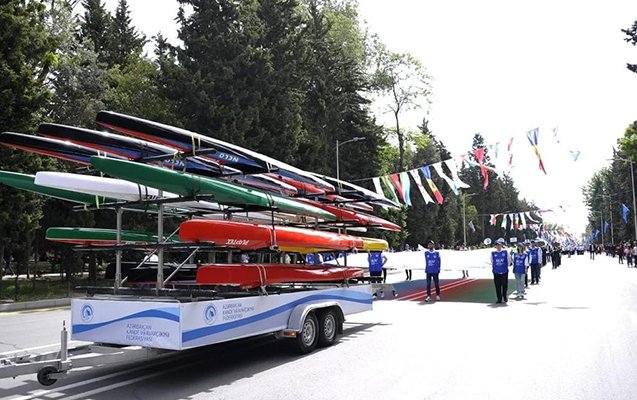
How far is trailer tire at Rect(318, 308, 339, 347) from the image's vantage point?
30.3 ft

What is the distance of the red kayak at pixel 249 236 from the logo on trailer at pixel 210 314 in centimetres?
94

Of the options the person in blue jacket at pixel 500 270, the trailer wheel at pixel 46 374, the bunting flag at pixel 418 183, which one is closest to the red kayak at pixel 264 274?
the trailer wheel at pixel 46 374

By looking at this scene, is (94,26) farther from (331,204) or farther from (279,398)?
(279,398)

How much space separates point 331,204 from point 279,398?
731 centimetres

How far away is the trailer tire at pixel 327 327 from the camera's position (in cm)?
923

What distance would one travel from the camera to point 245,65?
30.0m

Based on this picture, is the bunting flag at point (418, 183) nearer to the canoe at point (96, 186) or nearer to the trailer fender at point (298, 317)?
the trailer fender at point (298, 317)

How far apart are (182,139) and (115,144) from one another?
39.0 inches

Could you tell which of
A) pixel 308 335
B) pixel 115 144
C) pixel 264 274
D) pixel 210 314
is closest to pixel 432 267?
pixel 308 335

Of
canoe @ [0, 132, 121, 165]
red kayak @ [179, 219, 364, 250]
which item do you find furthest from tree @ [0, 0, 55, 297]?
red kayak @ [179, 219, 364, 250]

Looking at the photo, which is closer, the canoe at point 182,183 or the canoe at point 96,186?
the canoe at point 182,183

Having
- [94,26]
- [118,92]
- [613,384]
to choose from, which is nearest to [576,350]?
[613,384]

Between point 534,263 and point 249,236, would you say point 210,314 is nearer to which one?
point 249,236

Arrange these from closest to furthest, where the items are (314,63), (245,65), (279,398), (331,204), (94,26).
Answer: (279,398) → (331,204) → (245,65) → (314,63) → (94,26)
